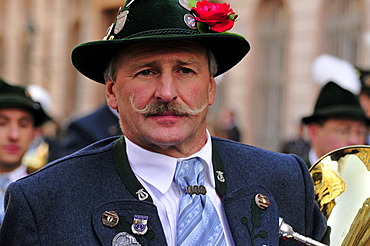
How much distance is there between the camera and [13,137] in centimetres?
466

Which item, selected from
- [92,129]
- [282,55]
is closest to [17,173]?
[92,129]

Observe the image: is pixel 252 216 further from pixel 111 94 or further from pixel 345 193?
pixel 111 94

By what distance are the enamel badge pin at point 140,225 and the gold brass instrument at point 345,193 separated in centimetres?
80

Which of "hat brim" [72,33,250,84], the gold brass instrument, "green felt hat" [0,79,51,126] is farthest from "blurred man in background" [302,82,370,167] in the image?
"hat brim" [72,33,250,84]

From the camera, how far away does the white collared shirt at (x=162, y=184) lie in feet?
7.59

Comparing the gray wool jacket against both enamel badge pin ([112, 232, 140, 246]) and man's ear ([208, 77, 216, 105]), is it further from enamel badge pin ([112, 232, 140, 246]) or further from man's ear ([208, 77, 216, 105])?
man's ear ([208, 77, 216, 105])

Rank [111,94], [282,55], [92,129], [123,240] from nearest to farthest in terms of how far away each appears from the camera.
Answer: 1. [123,240]
2. [111,94]
3. [92,129]
4. [282,55]

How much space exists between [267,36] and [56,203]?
12660 mm

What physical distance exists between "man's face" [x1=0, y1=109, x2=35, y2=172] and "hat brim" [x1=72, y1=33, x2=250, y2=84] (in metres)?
2.19

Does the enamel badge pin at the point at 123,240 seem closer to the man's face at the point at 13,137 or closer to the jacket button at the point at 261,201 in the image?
the jacket button at the point at 261,201

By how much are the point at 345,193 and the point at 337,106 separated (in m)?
2.16

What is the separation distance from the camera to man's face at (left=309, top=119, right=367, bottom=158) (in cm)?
468

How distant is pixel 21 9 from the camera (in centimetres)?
2742

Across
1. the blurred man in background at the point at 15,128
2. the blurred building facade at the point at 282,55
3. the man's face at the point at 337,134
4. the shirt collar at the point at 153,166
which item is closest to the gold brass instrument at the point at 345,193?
the shirt collar at the point at 153,166
